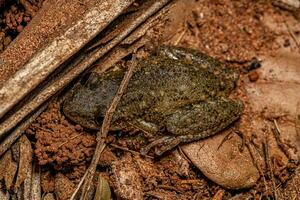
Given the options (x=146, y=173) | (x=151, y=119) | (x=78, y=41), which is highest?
(x=78, y=41)

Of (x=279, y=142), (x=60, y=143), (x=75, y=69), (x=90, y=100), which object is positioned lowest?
(x=279, y=142)

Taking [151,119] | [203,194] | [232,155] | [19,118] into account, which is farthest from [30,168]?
[232,155]

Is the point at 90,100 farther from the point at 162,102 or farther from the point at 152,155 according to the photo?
the point at 152,155

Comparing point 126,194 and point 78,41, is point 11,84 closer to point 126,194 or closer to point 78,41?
point 78,41

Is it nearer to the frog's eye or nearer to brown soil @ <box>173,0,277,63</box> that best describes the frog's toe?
the frog's eye

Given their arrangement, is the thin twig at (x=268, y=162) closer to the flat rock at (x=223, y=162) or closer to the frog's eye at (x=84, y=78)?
the flat rock at (x=223, y=162)

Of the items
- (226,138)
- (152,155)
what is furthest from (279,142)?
(152,155)
